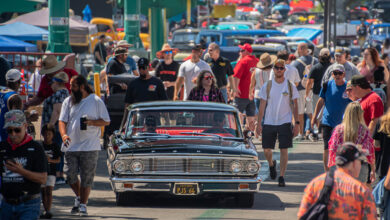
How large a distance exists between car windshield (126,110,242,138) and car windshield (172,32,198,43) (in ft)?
83.3

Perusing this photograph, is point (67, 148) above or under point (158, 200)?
above

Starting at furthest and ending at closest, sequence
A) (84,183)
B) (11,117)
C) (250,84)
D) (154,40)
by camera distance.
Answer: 1. (154,40)
2. (250,84)
3. (84,183)
4. (11,117)

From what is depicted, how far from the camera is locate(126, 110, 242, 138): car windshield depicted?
38.9 ft

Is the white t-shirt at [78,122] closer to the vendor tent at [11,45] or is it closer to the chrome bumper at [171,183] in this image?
the chrome bumper at [171,183]

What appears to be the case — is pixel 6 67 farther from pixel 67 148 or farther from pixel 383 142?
pixel 383 142

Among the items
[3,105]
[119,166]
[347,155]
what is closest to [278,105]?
[119,166]

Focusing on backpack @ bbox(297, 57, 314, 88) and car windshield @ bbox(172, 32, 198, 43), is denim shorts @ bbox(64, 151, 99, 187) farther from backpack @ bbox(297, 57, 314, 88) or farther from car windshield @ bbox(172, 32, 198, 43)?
car windshield @ bbox(172, 32, 198, 43)

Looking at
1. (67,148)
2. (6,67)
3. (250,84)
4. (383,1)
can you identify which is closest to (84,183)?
(67,148)

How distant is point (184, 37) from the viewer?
37594 mm

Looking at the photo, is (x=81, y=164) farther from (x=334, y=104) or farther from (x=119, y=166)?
(x=334, y=104)

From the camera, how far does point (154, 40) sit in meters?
37.9

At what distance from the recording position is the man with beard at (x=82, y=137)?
10.5 metres

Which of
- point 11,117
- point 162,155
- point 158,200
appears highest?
point 11,117

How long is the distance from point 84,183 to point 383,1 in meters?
67.7
